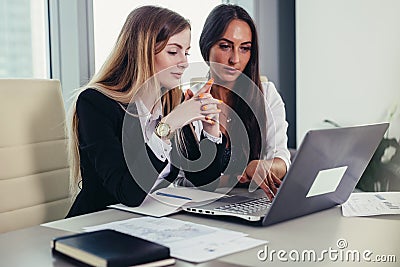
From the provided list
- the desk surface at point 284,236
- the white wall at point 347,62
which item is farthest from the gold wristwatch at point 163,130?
the white wall at point 347,62

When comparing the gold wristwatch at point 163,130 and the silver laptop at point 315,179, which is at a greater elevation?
the gold wristwatch at point 163,130

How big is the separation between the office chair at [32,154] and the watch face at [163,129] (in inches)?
15.7

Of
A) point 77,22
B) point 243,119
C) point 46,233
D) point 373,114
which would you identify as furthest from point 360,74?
point 46,233

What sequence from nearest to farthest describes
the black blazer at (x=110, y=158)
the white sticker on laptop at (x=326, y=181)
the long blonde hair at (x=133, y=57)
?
1. the white sticker on laptop at (x=326, y=181)
2. the black blazer at (x=110, y=158)
3. the long blonde hair at (x=133, y=57)

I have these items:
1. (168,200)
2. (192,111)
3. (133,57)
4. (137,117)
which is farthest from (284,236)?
(133,57)

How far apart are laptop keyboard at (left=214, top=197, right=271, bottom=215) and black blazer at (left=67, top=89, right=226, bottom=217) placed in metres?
0.23

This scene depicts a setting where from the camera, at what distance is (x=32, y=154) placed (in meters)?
1.68

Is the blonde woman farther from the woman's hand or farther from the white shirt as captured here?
the white shirt

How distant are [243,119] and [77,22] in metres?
0.85

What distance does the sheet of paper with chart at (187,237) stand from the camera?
1.01 meters

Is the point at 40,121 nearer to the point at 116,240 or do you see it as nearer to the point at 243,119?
the point at 243,119

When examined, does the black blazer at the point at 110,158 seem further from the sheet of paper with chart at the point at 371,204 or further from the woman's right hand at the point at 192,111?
the sheet of paper with chart at the point at 371,204

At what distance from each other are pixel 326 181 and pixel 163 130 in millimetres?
448

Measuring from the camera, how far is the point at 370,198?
1.50 meters
